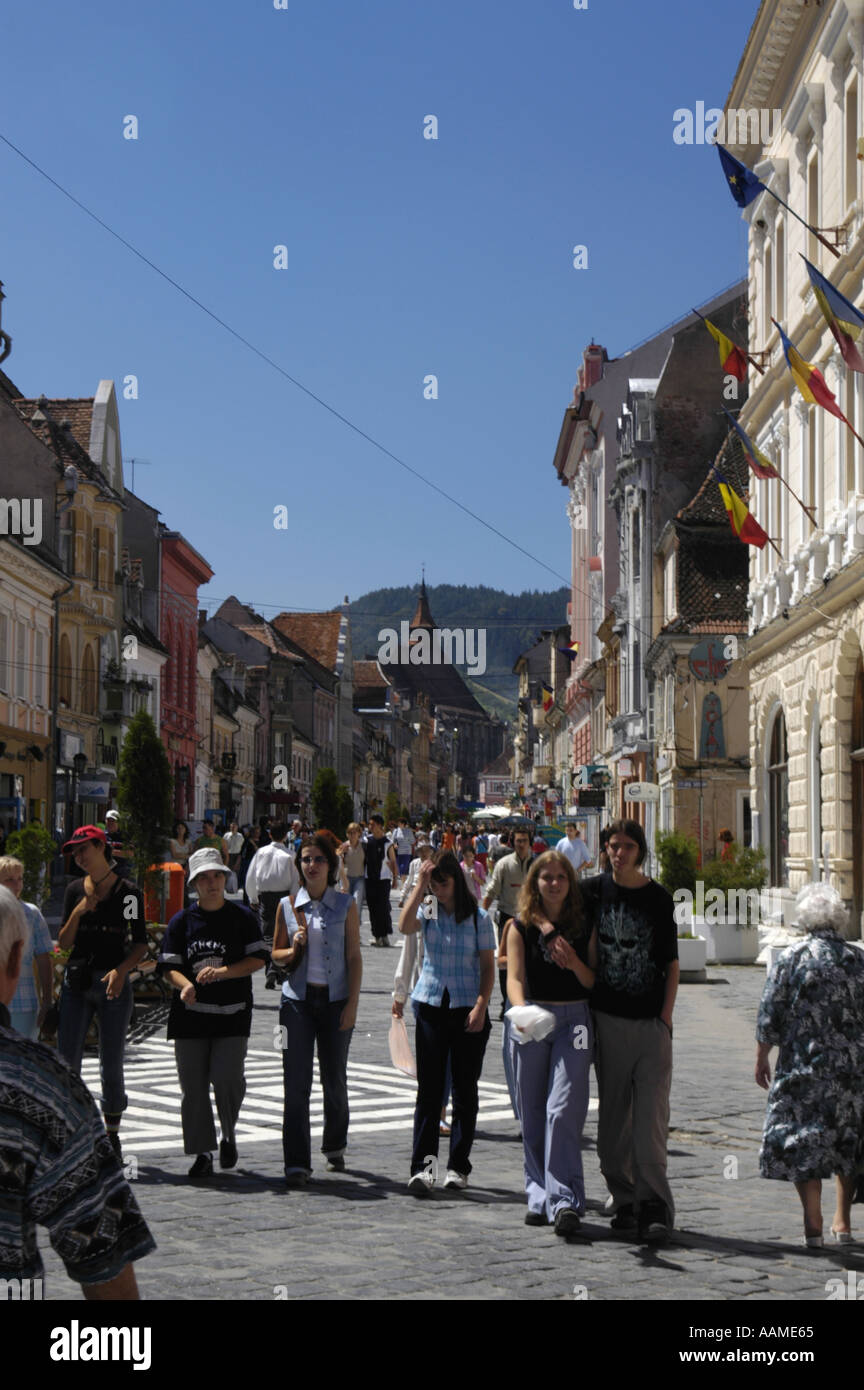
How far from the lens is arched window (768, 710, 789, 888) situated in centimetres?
2913

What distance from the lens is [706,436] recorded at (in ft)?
180

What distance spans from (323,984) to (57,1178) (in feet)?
21.3

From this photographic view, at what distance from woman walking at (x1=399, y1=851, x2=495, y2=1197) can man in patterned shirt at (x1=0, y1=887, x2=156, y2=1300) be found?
19.5 ft

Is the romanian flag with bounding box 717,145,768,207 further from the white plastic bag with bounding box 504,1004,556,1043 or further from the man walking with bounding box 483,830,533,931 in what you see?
the white plastic bag with bounding box 504,1004,556,1043

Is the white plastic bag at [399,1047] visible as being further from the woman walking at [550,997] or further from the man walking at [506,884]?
the man walking at [506,884]

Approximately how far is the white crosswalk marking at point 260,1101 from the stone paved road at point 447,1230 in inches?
1.8

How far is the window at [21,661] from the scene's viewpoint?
41250 millimetres

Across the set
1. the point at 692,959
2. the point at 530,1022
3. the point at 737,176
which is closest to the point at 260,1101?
the point at 530,1022

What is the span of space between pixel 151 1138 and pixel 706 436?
4622 centimetres

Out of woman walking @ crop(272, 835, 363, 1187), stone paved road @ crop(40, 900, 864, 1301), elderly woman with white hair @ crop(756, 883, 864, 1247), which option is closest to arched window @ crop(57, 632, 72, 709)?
stone paved road @ crop(40, 900, 864, 1301)

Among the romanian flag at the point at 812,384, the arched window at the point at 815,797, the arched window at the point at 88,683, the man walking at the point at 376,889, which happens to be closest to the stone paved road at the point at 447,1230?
the romanian flag at the point at 812,384

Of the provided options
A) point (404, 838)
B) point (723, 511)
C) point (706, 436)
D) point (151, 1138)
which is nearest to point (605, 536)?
point (706, 436)

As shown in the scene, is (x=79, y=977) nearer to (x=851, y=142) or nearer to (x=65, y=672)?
(x=851, y=142)

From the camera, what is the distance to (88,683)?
162ft
